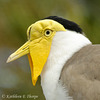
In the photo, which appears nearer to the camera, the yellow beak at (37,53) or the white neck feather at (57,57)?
the white neck feather at (57,57)

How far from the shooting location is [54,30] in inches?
108

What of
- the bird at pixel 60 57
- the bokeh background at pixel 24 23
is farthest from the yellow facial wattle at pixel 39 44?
the bokeh background at pixel 24 23

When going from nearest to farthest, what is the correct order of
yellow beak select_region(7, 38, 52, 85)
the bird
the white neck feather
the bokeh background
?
1. the bird
2. the white neck feather
3. yellow beak select_region(7, 38, 52, 85)
4. the bokeh background

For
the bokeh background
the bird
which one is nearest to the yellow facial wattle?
the bird

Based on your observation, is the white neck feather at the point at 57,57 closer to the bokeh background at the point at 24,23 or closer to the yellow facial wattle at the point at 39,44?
the yellow facial wattle at the point at 39,44

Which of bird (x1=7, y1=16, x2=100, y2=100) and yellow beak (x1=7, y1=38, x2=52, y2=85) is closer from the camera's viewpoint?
bird (x1=7, y1=16, x2=100, y2=100)

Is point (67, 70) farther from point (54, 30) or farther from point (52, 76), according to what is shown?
point (54, 30)

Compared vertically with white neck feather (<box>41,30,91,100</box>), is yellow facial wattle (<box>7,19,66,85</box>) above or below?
above

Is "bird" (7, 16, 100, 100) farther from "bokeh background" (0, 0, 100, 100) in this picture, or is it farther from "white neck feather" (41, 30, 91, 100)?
"bokeh background" (0, 0, 100, 100)

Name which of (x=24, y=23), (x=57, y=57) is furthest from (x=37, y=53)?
(x=24, y=23)

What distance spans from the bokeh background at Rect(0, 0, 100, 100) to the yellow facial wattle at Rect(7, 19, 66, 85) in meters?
2.21

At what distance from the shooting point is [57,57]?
2662mm

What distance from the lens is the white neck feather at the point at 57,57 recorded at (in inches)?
101

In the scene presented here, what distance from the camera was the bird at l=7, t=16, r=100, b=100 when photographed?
7.83 ft
